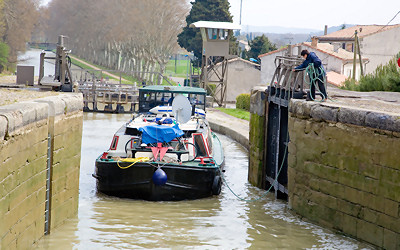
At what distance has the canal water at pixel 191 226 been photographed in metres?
11.4

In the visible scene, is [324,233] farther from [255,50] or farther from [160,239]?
[255,50]

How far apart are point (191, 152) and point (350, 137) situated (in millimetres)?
5149

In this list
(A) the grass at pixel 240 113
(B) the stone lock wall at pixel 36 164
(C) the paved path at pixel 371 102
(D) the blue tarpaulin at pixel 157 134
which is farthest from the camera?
(A) the grass at pixel 240 113

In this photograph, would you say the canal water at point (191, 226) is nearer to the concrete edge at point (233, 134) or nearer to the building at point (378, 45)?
the concrete edge at point (233, 134)

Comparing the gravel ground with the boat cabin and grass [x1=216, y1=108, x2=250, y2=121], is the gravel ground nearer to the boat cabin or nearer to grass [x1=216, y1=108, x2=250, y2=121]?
the boat cabin

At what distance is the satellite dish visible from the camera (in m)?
17.4

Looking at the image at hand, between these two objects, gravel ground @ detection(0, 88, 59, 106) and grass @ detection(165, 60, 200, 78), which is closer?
gravel ground @ detection(0, 88, 59, 106)

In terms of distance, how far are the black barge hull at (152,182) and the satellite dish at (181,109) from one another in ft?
10.1

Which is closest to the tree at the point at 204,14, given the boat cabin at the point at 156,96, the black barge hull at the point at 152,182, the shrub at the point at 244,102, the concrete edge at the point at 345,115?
the shrub at the point at 244,102

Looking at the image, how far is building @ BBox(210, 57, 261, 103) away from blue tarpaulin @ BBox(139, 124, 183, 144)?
34.6 metres

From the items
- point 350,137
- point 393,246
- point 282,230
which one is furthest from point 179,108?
point 393,246

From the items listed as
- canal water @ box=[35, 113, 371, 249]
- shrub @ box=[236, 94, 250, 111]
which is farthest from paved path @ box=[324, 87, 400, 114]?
shrub @ box=[236, 94, 250, 111]

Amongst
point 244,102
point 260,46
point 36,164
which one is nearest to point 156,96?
point 36,164

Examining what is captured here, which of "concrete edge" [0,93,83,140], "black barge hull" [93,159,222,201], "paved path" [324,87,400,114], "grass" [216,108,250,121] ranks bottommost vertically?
"black barge hull" [93,159,222,201]
